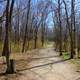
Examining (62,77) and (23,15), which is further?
(23,15)

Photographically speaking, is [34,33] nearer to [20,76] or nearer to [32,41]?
[32,41]

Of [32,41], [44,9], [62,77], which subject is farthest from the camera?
[44,9]

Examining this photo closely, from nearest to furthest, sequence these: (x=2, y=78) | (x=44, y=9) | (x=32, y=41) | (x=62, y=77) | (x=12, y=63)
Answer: (x=2, y=78) < (x=62, y=77) < (x=12, y=63) < (x=32, y=41) < (x=44, y=9)

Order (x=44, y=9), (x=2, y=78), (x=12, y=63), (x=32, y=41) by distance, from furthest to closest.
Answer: (x=44, y=9) → (x=32, y=41) → (x=12, y=63) → (x=2, y=78)

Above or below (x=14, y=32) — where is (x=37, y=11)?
above

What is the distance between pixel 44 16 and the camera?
59.6 m

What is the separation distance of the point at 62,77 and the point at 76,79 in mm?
751

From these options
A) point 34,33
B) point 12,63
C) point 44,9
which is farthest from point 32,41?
point 12,63

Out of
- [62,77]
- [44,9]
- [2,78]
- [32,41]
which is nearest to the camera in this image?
[2,78]

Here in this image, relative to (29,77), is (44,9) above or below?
above

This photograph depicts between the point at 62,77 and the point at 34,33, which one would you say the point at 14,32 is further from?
the point at 62,77

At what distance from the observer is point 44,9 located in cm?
5675

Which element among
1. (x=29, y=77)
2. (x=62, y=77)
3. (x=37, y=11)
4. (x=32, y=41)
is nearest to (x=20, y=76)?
(x=29, y=77)

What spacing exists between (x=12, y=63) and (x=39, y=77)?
1961mm
